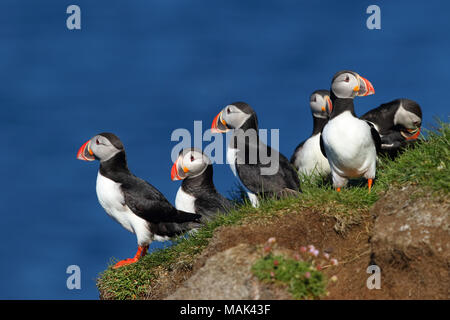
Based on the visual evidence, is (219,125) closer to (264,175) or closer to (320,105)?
(264,175)

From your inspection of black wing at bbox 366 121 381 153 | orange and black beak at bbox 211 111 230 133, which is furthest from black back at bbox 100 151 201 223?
black wing at bbox 366 121 381 153

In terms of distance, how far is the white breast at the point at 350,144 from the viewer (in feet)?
29.3

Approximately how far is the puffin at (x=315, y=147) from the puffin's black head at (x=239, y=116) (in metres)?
1.32

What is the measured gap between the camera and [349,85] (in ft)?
30.1

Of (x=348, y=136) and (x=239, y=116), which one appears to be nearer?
(x=348, y=136)

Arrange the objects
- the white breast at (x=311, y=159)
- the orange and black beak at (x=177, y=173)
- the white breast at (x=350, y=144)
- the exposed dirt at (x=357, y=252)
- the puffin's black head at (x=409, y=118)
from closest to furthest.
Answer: the exposed dirt at (x=357, y=252), the white breast at (x=350, y=144), the orange and black beak at (x=177, y=173), the puffin's black head at (x=409, y=118), the white breast at (x=311, y=159)

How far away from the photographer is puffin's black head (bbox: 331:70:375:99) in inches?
361

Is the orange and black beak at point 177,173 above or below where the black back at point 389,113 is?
below

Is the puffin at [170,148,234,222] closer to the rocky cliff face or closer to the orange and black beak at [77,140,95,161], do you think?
the orange and black beak at [77,140,95,161]

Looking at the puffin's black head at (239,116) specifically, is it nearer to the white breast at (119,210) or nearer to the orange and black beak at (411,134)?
the white breast at (119,210)

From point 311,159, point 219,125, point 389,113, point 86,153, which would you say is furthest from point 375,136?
point 86,153

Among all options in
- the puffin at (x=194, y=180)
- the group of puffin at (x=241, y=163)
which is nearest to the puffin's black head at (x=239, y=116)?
the group of puffin at (x=241, y=163)

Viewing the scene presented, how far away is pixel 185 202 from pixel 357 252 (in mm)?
3256

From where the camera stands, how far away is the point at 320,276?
20.0 feet
